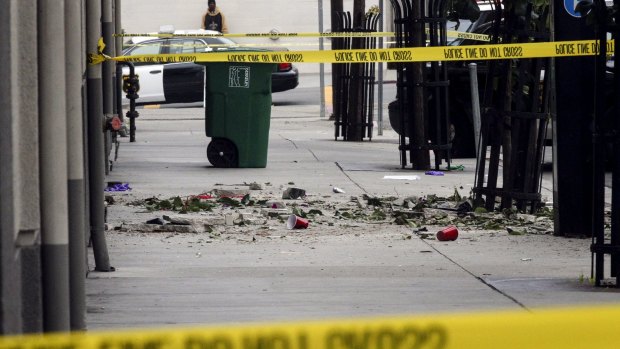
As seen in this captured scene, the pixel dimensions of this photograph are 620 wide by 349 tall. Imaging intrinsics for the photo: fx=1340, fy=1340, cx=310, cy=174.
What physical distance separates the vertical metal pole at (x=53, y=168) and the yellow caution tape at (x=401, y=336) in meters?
1.97

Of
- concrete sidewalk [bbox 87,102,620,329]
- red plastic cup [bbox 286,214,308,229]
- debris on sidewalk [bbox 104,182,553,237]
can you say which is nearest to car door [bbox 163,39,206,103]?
concrete sidewalk [bbox 87,102,620,329]

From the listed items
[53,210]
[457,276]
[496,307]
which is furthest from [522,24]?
[53,210]

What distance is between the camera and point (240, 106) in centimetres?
1437

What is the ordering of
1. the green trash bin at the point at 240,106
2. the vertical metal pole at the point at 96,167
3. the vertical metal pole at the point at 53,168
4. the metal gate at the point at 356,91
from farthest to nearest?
the metal gate at the point at 356,91 → the green trash bin at the point at 240,106 → the vertical metal pole at the point at 96,167 → the vertical metal pole at the point at 53,168

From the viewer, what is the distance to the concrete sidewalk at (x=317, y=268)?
6.75 meters

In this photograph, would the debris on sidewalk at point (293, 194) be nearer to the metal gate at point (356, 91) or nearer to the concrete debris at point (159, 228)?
the concrete debris at point (159, 228)

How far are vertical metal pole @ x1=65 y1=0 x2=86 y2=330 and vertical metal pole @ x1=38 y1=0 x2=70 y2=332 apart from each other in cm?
84

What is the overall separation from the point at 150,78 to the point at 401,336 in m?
24.1

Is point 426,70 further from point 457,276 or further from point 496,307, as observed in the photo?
point 496,307

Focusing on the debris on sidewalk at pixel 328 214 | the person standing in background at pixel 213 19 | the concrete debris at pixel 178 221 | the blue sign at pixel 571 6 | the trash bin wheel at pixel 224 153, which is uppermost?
the person standing in background at pixel 213 19

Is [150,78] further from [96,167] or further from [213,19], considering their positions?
[96,167]

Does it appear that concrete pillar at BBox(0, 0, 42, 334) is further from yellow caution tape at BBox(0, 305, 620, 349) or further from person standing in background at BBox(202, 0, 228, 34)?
person standing in background at BBox(202, 0, 228, 34)

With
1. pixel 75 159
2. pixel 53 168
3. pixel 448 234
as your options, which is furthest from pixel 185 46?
pixel 53 168

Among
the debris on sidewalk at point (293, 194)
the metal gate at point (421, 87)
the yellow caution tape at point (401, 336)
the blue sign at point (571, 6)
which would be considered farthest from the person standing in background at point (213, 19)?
the yellow caution tape at point (401, 336)
